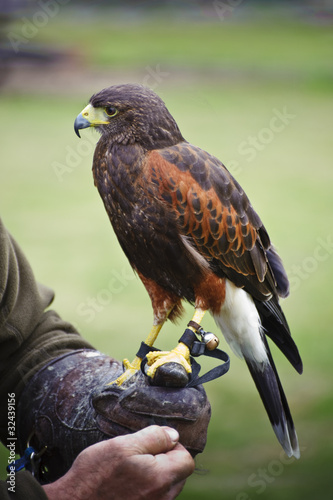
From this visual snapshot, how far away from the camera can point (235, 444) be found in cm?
246

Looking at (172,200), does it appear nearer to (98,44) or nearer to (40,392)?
(40,392)

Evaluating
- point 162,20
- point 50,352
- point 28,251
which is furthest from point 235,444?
point 162,20

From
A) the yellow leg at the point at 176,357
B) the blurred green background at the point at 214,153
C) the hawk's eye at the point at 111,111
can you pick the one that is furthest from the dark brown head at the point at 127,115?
the blurred green background at the point at 214,153

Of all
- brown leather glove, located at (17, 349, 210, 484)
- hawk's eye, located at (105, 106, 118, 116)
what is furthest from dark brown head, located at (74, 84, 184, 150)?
brown leather glove, located at (17, 349, 210, 484)

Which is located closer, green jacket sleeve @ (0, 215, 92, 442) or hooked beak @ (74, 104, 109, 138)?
hooked beak @ (74, 104, 109, 138)

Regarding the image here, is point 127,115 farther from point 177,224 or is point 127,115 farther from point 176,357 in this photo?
point 176,357

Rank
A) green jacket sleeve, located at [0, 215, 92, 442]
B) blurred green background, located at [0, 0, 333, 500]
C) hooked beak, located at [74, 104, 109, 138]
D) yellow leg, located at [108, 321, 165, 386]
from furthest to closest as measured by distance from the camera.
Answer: blurred green background, located at [0, 0, 333, 500] < green jacket sleeve, located at [0, 215, 92, 442] < yellow leg, located at [108, 321, 165, 386] < hooked beak, located at [74, 104, 109, 138]

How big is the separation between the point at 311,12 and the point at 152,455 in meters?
6.56

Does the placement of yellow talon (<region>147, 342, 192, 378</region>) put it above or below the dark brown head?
below

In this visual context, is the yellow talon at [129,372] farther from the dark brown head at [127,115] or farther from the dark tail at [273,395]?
the dark brown head at [127,115]

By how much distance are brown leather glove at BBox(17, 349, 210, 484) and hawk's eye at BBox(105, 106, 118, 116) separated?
445mm

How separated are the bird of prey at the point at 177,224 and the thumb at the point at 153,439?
3.7 inches

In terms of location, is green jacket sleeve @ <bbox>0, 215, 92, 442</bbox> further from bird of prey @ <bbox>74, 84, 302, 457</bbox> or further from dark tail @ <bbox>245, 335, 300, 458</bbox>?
dark tail @ <bbox>245, 335, 300, 458</bbox>

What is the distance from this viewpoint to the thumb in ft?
3.07
